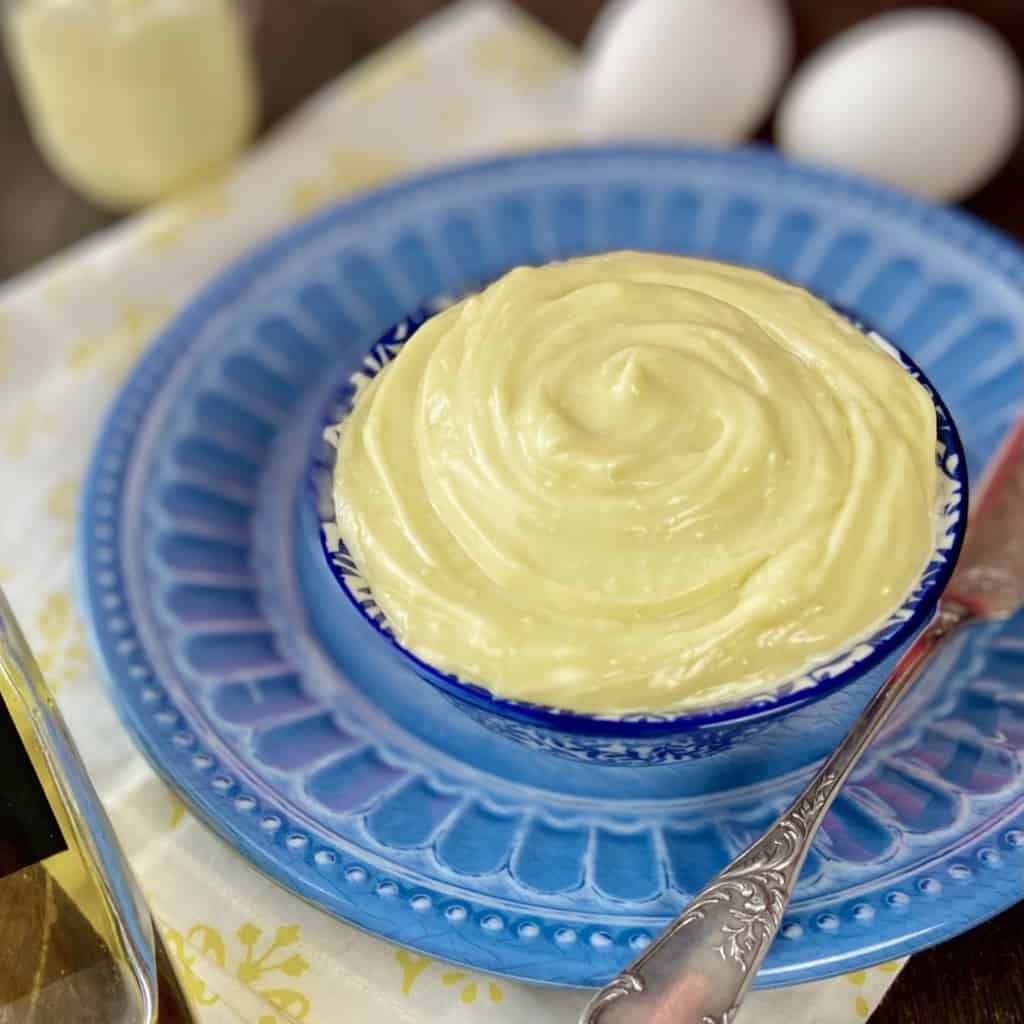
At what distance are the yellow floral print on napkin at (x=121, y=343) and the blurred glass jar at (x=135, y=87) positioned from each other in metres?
0.26

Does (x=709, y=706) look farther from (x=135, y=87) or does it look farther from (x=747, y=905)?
(x=135, y=87)

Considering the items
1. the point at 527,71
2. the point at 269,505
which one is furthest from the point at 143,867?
the point at 527,71

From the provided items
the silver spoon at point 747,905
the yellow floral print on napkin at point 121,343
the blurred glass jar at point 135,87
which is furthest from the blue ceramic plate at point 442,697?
the blurred glass jar at point 135,87

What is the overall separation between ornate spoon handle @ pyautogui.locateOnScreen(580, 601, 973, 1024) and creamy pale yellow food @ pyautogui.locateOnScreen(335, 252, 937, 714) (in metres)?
0.11

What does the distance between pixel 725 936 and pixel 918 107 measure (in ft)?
3.72

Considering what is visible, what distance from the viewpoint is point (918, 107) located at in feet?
5.31

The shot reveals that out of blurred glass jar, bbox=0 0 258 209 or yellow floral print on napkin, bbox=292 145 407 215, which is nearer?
blurred glass jar, bbox=0 0 258 209

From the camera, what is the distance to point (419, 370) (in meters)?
1.15

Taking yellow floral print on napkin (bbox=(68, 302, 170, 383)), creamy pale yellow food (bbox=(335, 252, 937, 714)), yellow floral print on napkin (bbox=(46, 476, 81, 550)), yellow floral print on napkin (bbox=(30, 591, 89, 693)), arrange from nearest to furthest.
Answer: creamy pale yellow food (bbox=(335, 252, 937, 714)), yellow floral print on napkin (bbox=(30, 591, 89, 693)), yellow floral print on napkin (bbox=(46, 476, 81, 550)), yellow floral print on napkin (bbox=(68, 302, 170, 383))

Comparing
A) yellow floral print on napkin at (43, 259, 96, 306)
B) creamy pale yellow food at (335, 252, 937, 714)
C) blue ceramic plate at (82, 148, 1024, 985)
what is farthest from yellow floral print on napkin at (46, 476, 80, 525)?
creamy pale yellow food at (335, 252, 937, 714)


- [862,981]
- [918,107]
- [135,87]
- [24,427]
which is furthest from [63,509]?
[918,107]

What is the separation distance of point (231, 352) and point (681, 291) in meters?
0.56

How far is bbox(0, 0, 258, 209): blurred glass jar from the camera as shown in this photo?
64.9 inches

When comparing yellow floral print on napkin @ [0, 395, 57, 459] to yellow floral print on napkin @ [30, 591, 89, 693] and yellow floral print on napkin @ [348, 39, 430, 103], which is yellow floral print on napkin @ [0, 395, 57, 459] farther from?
yellow floral print on napkin @ [348, 39, 430, 103]
